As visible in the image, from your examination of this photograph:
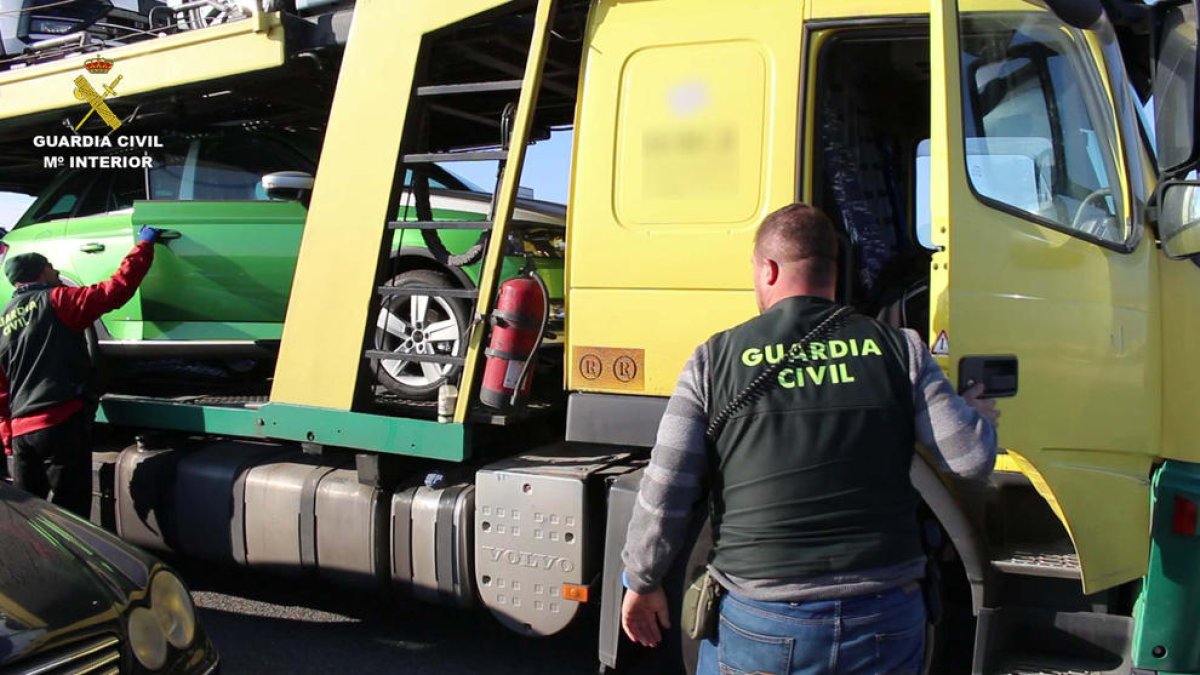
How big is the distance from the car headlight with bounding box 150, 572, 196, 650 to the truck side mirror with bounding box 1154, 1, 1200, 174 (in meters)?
3.30

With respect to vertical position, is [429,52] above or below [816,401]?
above

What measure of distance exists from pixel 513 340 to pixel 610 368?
442mm

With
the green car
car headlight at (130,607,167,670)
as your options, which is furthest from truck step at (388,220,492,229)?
car headlight at (130,607,167,670)

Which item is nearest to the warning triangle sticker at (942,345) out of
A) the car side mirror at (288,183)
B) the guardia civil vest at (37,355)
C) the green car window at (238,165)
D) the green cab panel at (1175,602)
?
the green cab panel at (1175,602)

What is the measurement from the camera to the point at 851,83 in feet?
12.3

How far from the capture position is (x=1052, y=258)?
2938 mm

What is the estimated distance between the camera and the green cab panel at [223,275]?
5.74 meters

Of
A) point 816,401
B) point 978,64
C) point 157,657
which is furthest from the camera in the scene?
point 978,64

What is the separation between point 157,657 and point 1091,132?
11.1 feet

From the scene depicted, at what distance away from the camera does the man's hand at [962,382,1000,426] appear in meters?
2.30

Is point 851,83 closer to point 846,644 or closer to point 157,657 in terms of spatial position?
point 846,644

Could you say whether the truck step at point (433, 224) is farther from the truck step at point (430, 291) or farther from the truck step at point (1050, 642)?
the truck step at point (1050, 642)

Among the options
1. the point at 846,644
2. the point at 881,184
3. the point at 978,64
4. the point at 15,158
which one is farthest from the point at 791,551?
the point at 15,158

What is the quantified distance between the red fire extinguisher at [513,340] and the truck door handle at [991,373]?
1.65 metres
